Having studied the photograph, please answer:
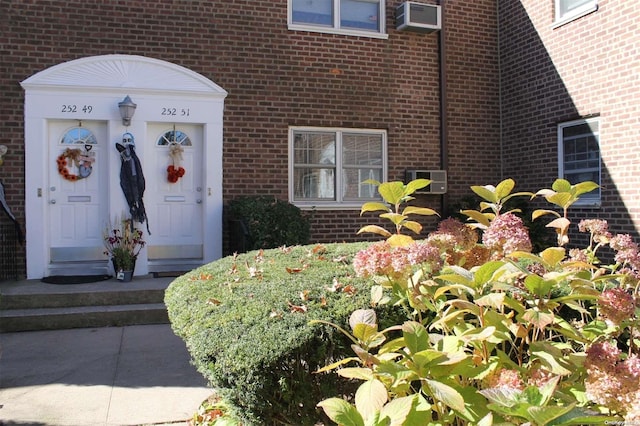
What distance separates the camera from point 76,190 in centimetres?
811

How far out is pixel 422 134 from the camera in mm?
9711

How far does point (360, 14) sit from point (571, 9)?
3299 mm

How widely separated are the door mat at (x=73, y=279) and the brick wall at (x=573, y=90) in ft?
22.8

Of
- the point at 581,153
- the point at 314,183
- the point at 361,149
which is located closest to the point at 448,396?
the point at 314,183

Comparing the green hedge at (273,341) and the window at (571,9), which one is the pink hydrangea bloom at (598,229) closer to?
the green hedge at (273,341)

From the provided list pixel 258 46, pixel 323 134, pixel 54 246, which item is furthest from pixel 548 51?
pixel 54 246

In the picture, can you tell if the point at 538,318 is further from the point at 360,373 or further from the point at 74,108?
the point at 74,108

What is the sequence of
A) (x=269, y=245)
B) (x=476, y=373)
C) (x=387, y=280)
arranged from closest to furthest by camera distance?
(x=476, y=373)
(x=387, y=280)
(x=269, y=245)

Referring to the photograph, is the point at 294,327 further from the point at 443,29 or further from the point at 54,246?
the point at 443,29

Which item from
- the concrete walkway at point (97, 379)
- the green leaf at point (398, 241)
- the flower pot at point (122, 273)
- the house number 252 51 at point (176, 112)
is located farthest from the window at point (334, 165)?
the green leaf at point (398, 241)

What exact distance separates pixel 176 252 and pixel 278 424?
6298mm

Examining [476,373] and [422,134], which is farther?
[422,134]

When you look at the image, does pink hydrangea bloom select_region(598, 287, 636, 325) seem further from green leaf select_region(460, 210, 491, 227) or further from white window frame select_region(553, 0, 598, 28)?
white window frame select_region(553, 0, 598, 28)

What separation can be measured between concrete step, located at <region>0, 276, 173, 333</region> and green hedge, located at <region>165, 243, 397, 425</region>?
3712 millimetres
